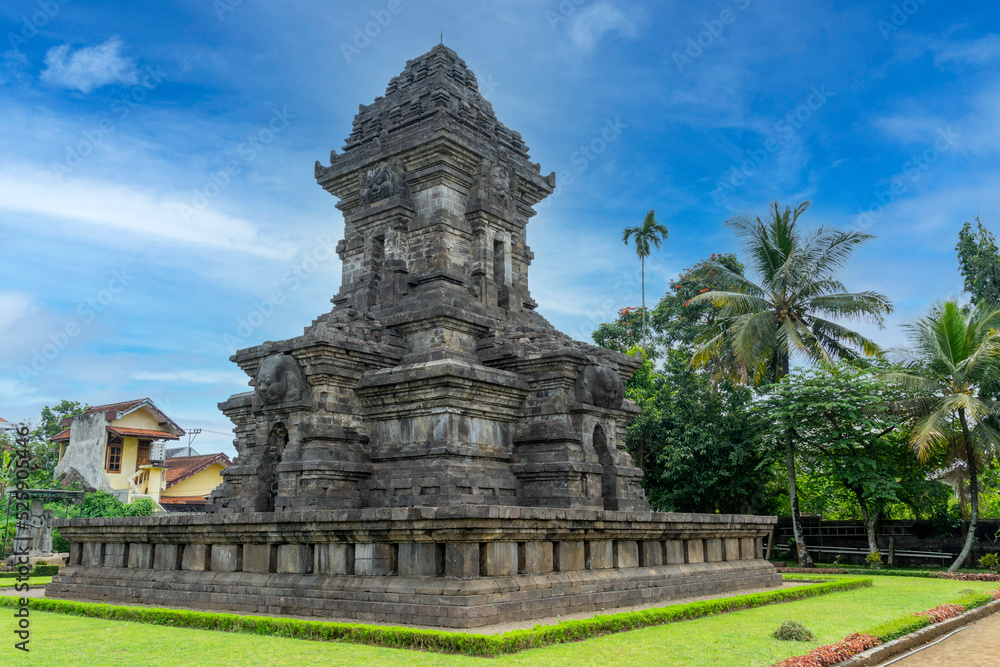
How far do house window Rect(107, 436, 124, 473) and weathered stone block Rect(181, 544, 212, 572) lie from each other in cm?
2939

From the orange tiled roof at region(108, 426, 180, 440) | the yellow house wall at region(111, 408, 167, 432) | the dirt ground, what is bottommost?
the dirt ground

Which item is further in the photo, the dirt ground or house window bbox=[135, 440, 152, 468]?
house window bbox=[135, 440, 152, 468]

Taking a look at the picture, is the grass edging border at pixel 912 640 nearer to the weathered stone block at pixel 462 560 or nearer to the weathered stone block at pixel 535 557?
the weathered stone block at pixel 535 557

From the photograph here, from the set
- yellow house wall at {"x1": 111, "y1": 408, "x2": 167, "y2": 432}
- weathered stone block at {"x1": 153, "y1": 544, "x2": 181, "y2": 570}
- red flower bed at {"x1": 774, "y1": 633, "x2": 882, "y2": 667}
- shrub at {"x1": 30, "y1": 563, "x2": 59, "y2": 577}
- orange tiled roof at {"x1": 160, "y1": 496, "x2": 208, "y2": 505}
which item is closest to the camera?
red flower bed at {"x1": 774, "y1": 633, "x2": 882, "y2": 667}

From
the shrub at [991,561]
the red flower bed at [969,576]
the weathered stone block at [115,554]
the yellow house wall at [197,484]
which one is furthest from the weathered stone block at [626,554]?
the yellow house wall at [197,484]

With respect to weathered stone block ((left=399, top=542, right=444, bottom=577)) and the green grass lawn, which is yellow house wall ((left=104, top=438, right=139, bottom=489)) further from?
weathered stone block ((left=399, top=542, right=444, bottom=577))

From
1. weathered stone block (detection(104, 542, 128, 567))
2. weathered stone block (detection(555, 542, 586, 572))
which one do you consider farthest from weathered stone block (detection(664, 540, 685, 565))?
weathered stone block (detection(104, 542, 128, 567))

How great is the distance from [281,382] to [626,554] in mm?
7057

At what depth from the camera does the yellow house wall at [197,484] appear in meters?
42.4

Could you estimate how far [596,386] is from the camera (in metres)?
16.0

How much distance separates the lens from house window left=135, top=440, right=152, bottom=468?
4038 cm

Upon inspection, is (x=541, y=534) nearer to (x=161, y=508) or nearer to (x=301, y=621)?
(x=301, y=621)

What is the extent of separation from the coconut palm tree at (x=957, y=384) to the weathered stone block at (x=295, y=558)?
18977 millimetres

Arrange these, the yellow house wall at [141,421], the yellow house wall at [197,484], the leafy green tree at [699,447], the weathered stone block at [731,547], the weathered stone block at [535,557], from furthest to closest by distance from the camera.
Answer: the yellow house wall at [197,484], the yellow house wall at [141,421], the leafy green tree at [699,447], the weathered stone block at [731,547], the weathered stone block at [535,557]
